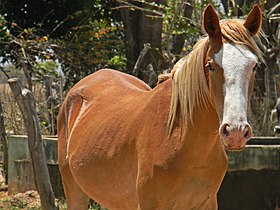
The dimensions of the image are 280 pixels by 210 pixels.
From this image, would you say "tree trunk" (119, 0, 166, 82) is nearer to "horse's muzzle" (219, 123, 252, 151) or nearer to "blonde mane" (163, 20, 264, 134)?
"blonde mane" (163, 20, 264, 134)

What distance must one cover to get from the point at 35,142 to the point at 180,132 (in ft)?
7.63

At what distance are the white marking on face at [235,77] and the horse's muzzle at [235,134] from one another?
0.02 m

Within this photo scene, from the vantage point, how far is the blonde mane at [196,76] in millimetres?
3166

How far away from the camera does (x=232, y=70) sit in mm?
2982

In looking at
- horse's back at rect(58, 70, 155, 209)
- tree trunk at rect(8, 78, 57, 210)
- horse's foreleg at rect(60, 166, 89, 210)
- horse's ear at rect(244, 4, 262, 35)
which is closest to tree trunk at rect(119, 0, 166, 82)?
tree trunk at rect(8, 78, 57, 210)

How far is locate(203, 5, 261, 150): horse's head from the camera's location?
288 cm

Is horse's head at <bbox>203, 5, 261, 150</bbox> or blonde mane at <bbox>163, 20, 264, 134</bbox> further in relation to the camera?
blonde mane at <bbox>163, 20, 264, 134</bbox>

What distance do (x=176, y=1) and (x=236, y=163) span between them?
300 cm

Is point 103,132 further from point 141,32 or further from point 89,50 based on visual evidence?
point 89,50

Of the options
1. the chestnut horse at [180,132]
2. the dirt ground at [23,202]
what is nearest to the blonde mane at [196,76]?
the chestnut horse at [180,132]

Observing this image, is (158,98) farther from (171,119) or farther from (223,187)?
(223,187)

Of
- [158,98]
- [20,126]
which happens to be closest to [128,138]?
[158,98]

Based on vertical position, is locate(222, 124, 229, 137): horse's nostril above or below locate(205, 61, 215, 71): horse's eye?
below

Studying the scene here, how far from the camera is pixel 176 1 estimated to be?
26.5ft
